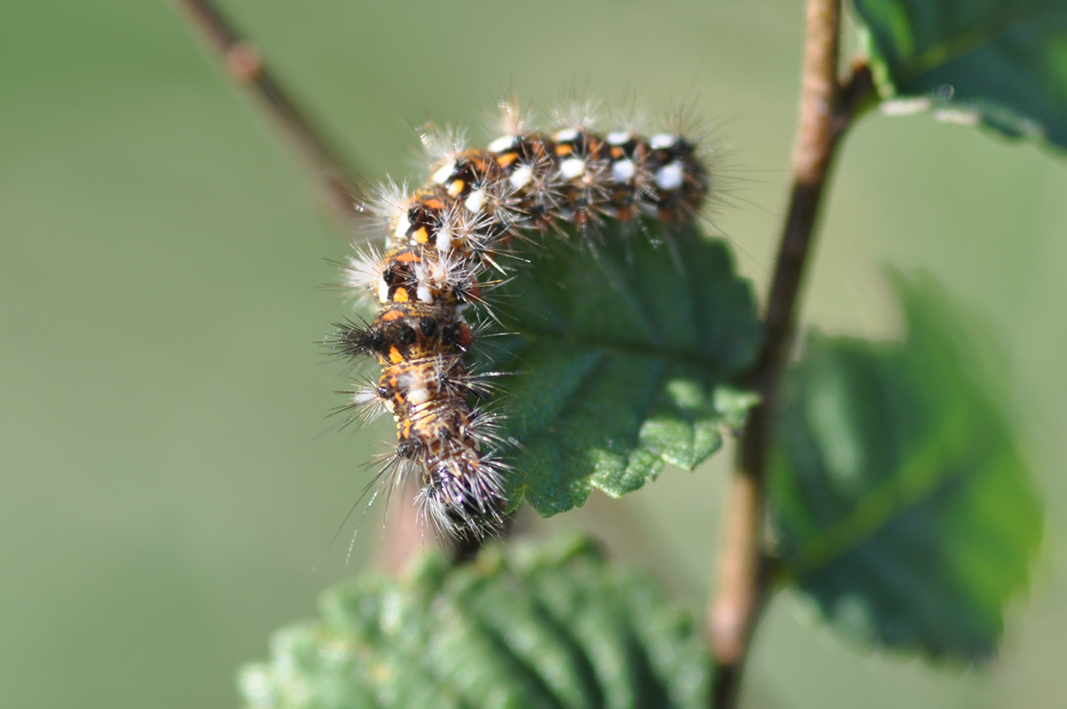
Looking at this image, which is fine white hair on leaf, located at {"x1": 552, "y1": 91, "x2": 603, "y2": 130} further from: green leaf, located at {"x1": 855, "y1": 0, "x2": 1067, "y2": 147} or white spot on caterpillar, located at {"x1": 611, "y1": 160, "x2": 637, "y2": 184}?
green leaf, located at {"x1": 855, "y1": 0, "x2": 1067, "y2": 147}

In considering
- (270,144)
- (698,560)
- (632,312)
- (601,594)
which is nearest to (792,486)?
(601,594)

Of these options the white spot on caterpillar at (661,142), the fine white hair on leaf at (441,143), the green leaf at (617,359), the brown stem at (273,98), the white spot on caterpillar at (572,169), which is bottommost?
the green leaf at (617,359)

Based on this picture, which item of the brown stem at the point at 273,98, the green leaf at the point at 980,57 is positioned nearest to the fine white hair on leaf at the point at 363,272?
the brown stem at the point at 273,98

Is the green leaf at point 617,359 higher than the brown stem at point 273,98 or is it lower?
lower

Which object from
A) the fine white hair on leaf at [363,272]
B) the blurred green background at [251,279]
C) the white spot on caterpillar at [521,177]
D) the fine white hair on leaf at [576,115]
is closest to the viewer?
the fine white hair on leaf at [363,272]

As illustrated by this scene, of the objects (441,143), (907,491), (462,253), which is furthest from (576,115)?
(907,491)

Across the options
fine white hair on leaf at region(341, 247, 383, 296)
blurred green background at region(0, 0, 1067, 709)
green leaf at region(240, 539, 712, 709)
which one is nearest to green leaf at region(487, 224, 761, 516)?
fine white hair on leaf at region(341, 247, 383, 296)

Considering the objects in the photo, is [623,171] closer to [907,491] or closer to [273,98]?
[273,98]

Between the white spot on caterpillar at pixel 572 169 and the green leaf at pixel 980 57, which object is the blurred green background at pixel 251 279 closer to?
the green leaf at pixel 980 57
